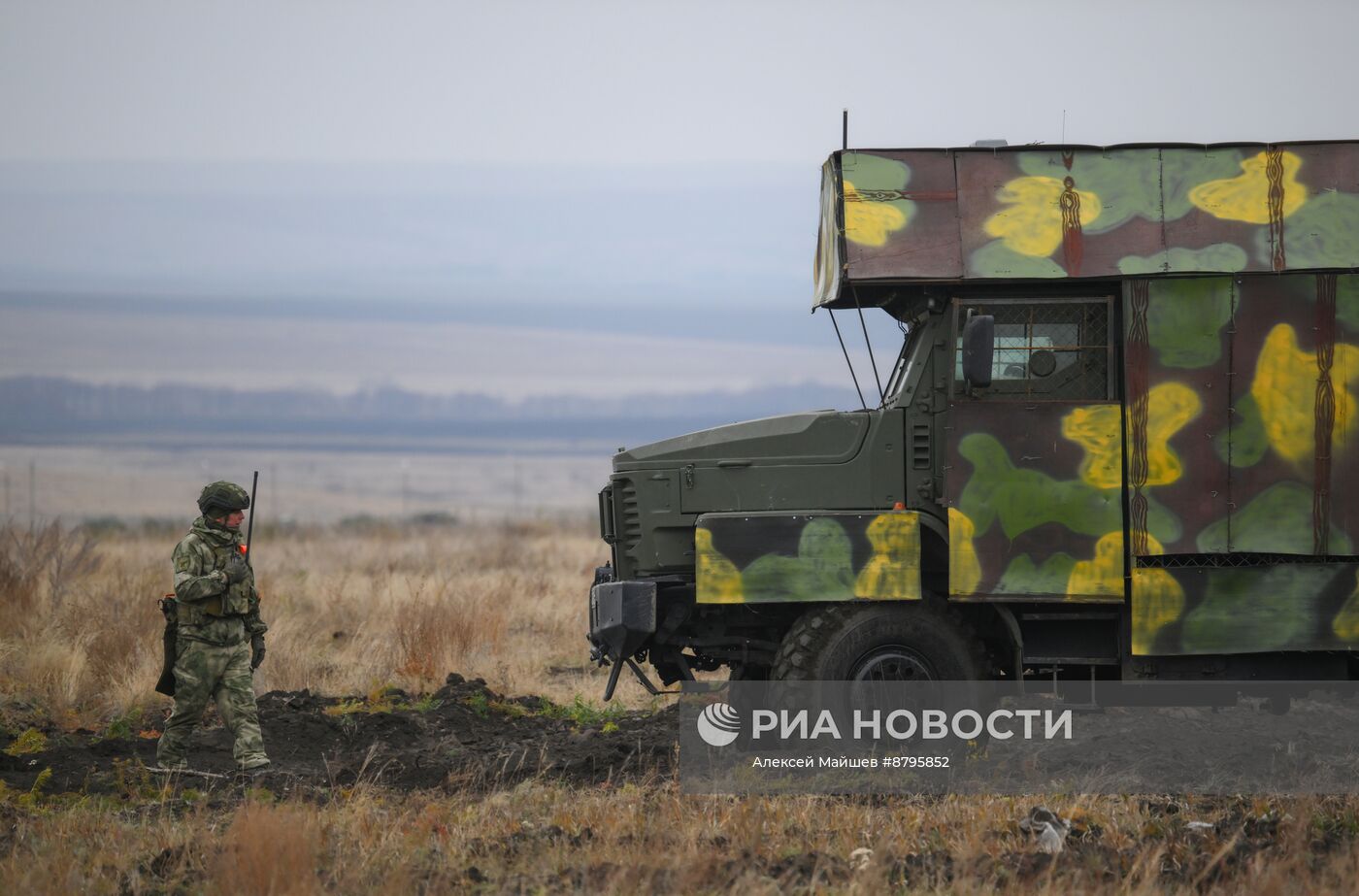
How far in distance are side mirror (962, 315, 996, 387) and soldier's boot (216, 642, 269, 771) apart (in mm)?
4488

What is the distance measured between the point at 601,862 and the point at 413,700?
15.9 ft

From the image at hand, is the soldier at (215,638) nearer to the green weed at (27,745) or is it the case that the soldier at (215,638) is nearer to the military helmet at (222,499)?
the military helmet at (222,499)

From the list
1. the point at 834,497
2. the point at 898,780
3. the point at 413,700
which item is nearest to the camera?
the point at 898,780

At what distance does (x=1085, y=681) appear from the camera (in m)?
8.71

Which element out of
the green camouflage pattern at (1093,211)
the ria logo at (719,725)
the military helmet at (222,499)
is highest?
the green camouflage pattern at (1093,211)

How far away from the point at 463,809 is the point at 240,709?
5.85 ft

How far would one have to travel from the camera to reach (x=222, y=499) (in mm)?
8547

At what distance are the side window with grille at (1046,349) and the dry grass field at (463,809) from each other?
2.31m

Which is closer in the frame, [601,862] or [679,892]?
[679,892]

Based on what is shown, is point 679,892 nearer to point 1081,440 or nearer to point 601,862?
point 601,862

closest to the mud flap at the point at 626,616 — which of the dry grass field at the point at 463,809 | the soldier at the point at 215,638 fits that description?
the dry grass field at the point at 463,809

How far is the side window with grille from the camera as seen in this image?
855cm

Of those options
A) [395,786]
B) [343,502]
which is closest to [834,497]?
[395,786]

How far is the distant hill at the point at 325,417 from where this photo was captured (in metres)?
138
